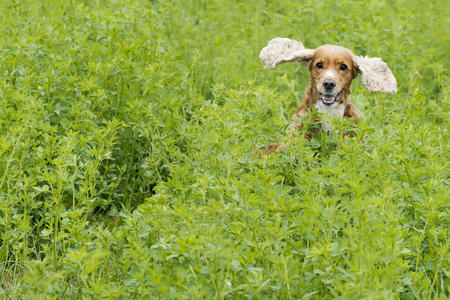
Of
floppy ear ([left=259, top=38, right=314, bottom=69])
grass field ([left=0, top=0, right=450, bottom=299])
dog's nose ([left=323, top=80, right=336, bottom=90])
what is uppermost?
floppy ear ([left=259, top=38, right=314, bottom=69])

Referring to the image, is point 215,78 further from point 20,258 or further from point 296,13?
point 20,258

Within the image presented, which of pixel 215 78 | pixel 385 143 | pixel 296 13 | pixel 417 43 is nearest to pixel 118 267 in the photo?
pixel 385 143

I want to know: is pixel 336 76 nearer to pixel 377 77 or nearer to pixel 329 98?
pixel 329 98

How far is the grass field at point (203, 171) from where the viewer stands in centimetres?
303

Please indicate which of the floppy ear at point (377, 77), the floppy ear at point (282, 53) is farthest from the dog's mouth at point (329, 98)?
the floppy ear at point (282, 53)

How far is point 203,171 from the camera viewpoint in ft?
13.5

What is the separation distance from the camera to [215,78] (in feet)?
20.8

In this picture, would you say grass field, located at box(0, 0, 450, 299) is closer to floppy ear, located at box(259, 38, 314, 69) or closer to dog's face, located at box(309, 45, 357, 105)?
dog's face, located at box(309, 45, 357, 105)

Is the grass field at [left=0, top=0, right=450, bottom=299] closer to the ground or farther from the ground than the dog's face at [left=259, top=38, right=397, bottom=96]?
closer to the ground

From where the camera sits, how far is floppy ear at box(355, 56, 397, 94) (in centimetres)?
521

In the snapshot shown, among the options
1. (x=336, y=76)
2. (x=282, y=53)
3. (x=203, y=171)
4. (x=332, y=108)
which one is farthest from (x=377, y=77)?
(x=203, y=171)

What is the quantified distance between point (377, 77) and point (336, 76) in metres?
0.33

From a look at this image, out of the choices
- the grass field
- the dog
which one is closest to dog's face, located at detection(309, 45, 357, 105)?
the dog

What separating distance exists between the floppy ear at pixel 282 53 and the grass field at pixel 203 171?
642mm
